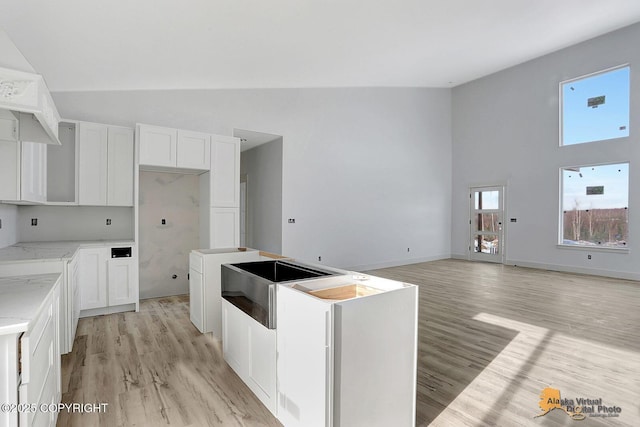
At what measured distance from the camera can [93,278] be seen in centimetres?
387

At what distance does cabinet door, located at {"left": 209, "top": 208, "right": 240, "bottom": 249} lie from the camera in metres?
4.75

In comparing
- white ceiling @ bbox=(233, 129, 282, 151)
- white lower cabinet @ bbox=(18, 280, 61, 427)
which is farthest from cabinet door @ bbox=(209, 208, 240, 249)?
white lower cabinet @ bbox=(18, 280, 61, 427)

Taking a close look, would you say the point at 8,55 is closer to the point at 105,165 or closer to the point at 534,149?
the point at 105,165

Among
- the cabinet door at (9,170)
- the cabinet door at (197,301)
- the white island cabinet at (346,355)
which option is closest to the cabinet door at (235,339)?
the white island cabinet at (346,355)

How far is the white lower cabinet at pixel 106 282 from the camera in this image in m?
3.82

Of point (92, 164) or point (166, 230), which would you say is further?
point (166, 230)

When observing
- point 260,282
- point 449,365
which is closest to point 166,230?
point 260,282

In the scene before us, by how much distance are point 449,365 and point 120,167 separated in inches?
171

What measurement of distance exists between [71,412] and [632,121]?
9278 mm

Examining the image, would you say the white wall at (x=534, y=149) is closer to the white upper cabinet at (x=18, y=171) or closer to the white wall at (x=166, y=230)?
the white wall at (x=166, y=230)

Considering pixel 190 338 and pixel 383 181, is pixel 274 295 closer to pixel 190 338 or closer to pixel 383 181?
pixel 190 338

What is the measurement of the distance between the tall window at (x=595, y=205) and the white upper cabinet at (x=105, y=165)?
851cm

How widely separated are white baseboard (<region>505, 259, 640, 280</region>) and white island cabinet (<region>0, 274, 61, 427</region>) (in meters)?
8.78

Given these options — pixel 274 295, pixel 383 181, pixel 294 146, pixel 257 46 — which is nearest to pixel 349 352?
pixel 274 295
